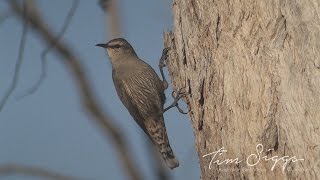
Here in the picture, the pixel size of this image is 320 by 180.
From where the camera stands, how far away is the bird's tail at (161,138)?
198 inches

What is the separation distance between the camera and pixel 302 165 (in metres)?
2.87

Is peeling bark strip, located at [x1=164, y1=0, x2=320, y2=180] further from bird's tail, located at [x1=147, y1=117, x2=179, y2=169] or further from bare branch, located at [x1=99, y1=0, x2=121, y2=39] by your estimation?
bird's tail, located at [x1=147, y1=117, x2=179, y2=169]

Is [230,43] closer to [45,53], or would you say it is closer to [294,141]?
[294,141]

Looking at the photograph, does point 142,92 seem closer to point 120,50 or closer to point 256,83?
point 120,50

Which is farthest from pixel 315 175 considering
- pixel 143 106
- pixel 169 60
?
pixel 143 106

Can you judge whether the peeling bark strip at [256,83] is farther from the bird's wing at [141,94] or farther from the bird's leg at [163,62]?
the bird's wing at [141,94]

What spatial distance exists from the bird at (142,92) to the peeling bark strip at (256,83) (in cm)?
163

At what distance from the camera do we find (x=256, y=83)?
305cm

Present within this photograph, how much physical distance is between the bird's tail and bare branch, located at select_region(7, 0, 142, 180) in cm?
132

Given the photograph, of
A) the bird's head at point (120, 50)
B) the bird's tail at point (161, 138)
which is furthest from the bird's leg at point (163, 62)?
the bird's head at point (120, 50)

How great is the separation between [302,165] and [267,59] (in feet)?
1.64

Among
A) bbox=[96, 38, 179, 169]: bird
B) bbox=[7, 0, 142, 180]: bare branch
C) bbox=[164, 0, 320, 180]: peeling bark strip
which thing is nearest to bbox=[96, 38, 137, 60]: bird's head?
bbox=[96, 38, 179, 169]: bird

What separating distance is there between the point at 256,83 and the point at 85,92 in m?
1.16

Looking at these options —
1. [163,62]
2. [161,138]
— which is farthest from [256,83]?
[161,138]
